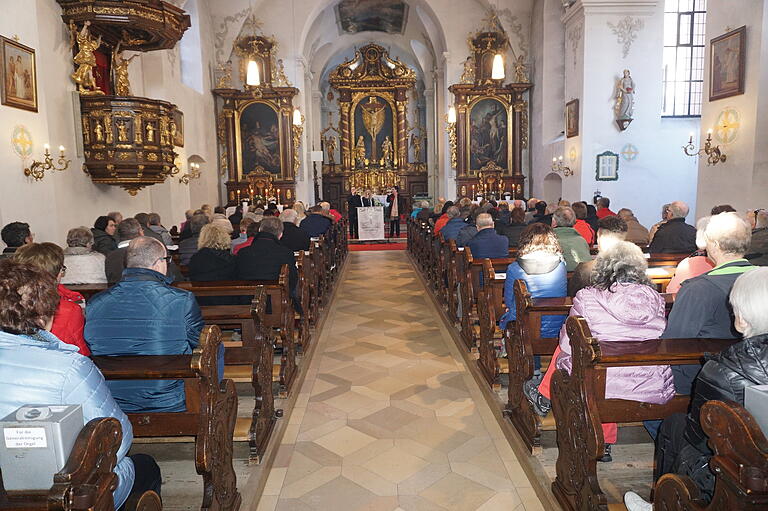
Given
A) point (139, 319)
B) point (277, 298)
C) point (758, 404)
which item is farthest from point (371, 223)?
point (758, 404)

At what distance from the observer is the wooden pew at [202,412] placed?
8.18ft

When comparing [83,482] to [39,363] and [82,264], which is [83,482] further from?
[82,264]

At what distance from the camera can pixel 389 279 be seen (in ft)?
31.9

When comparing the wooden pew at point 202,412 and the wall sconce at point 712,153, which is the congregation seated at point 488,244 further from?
the wall sconce at point 712,153

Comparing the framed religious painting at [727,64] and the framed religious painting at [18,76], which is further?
the framed religious painting at [727,64]

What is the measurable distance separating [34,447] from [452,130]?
1566cm

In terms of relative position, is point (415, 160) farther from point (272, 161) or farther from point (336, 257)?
point (336, 257)

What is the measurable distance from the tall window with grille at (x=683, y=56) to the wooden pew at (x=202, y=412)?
12.7 m

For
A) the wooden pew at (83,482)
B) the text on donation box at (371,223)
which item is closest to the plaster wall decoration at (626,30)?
the text on donation box at (371,223)

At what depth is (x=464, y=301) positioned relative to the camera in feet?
19.1

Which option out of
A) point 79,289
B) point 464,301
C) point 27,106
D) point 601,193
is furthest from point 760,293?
point 601,193

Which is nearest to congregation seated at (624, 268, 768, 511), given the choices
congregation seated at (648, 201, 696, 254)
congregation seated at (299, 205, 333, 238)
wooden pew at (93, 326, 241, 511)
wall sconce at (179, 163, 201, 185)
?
wooden pew at (93, 326, 241, 511)

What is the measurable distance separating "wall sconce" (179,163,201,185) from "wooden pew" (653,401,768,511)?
12220mm

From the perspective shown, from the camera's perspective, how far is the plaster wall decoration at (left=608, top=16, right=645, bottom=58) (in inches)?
459
